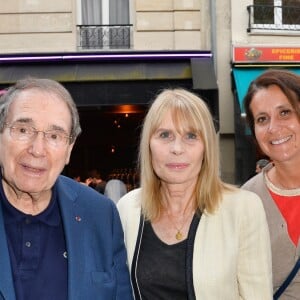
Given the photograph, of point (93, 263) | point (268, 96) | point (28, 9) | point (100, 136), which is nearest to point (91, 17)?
point (28, 9)

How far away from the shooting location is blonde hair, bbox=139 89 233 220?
2621mm

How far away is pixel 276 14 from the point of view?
1007 centimetres

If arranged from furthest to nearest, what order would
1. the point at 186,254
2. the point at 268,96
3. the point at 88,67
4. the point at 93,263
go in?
the point at 88,67 < the point at 268,96 < the point at 186,254 < the point at 93,263

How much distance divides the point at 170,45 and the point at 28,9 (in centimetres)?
295

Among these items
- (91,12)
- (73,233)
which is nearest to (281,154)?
(73,233)

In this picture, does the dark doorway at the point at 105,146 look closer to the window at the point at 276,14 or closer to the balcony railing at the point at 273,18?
the balcony railing at the point at 273,18

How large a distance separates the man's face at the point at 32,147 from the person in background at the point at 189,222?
64 centimetres

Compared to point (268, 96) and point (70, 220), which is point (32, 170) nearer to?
point (70, 220)

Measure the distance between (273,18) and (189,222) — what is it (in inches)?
331

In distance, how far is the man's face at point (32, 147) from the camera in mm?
2195

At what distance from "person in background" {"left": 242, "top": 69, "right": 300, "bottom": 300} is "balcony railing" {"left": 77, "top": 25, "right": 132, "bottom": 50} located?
714cm

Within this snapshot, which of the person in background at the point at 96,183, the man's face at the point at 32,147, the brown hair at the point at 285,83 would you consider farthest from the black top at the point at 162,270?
the person in background at the point at 96,183

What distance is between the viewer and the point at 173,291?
2449 mm

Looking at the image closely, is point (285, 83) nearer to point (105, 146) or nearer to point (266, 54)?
point (266, 54)
